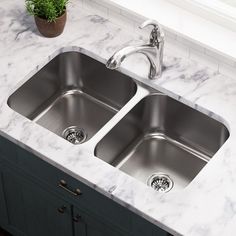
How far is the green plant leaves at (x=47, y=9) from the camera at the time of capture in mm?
2980

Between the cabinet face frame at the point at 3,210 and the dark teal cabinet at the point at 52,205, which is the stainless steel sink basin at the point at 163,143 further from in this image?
the cabinet face frame at the point at 3,210

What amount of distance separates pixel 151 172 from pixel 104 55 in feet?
1.66

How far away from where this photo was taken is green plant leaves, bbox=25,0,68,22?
298cm

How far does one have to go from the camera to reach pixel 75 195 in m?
2.82

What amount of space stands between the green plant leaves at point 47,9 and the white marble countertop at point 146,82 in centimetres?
12

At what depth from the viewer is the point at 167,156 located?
10.1 ft

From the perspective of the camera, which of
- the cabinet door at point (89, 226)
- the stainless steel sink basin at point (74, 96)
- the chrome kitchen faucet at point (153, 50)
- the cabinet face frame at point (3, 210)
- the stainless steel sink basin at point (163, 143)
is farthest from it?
the cabinet face frame at point (3, 210)

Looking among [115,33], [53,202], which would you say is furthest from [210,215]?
[115,33]

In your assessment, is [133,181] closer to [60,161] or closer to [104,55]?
[60,161]

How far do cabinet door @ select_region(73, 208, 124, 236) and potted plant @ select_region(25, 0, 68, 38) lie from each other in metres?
0.74

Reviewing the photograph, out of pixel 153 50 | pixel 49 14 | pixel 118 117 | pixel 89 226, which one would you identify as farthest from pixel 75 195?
pixel 49 14

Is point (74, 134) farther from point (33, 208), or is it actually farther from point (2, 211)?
point (2, 211)

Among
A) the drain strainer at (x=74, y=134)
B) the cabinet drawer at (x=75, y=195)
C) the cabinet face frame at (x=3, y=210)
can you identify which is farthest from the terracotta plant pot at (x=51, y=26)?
the cabinet face frame at (x=3, y=210)

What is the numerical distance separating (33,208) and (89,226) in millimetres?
329
